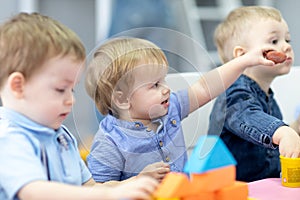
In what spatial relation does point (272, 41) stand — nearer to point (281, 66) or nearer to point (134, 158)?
point (281, 66)

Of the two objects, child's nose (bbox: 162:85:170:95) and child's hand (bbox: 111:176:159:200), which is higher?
child's hand (bbox: 111:176:159:200)

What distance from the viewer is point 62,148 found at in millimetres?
732

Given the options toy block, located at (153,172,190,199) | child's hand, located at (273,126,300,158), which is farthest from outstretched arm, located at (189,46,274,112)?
toy block, located at (153,172,190,199)

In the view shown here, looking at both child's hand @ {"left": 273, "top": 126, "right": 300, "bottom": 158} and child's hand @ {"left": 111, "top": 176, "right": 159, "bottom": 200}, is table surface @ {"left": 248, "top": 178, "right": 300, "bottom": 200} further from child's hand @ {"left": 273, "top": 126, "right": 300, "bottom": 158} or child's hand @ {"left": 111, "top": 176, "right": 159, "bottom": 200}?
child's hand @ {"left": 111, "top": 176, "right": 159, "bottom": 200}

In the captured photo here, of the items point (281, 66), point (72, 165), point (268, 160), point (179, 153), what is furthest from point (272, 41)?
point (72, 165)

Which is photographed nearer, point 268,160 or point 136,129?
point 136,129

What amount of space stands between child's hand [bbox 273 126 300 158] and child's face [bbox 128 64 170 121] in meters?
0.23

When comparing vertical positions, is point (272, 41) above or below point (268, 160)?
above

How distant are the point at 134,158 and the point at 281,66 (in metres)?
0.49

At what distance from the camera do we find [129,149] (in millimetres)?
903

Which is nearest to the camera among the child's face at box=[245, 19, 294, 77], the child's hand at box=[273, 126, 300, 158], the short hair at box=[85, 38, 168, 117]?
the short hair at box=[85, 38, 168, 117]

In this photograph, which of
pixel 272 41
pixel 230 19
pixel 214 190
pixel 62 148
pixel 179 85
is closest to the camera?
pixel 214 190

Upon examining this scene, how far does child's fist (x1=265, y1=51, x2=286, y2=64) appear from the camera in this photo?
1066 mm

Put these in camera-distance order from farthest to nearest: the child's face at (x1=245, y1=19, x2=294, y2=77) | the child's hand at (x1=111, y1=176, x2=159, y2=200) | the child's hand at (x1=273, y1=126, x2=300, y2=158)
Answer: the child's face at (x1=245, y1=19, x2=294, y2=77) → the child's hand at (x1=273, y1=126, x2=300, y2=158) → the child's hand at (x1=111, y1=176, x2=159, y2=200)
